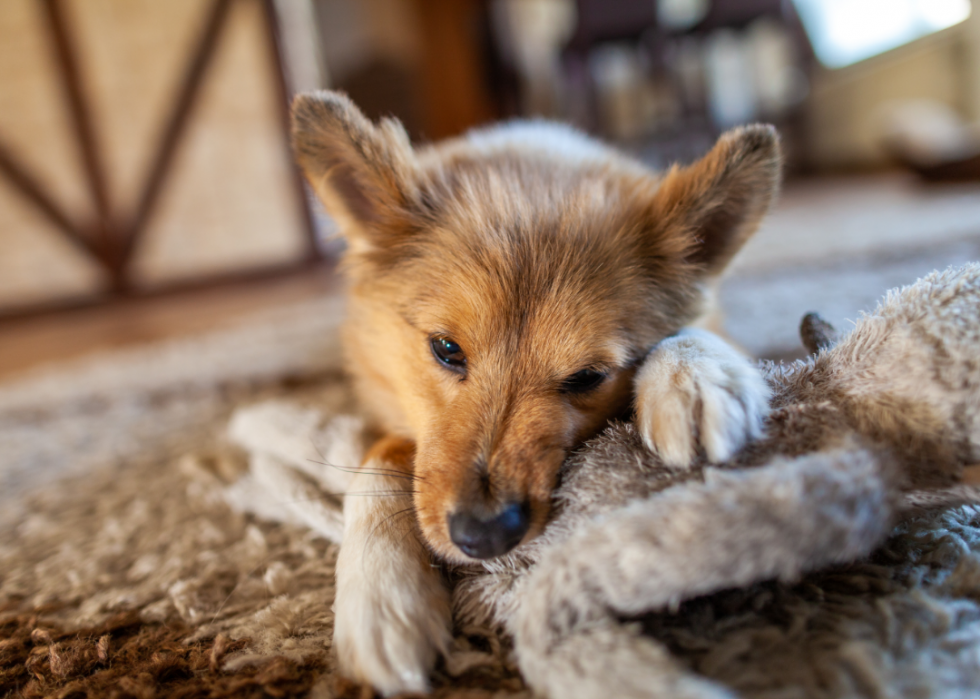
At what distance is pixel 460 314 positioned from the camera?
1497mm

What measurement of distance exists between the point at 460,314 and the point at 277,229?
249 inches

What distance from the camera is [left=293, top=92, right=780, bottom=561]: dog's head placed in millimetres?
1258

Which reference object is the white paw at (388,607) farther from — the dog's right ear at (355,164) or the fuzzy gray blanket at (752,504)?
the dog's right ear at (355,164)

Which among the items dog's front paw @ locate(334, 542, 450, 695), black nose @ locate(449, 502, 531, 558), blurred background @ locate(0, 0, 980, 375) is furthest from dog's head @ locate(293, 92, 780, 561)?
blurred background @ locate(0, 0, 980, 375)

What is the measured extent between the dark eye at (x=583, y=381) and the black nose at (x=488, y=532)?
15.9 inches

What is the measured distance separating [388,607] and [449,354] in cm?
67

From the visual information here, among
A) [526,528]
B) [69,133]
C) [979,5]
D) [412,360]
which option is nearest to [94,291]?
[69,133]

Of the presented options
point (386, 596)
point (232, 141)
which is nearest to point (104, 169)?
point (232, 141)

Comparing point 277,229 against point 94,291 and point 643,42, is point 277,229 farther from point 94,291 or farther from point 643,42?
point 643,42

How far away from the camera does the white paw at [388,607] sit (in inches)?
38.0

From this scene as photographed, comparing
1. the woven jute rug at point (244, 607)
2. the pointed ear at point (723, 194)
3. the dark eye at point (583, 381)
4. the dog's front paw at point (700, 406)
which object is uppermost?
the pointed ear at point (723, 194)

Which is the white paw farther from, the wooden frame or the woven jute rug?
the wooden frame

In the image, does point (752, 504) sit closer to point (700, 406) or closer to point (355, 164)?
point (700, 406)

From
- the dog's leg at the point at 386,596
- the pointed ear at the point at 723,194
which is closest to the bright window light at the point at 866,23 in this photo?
the pointed ear at the point at 723,194
